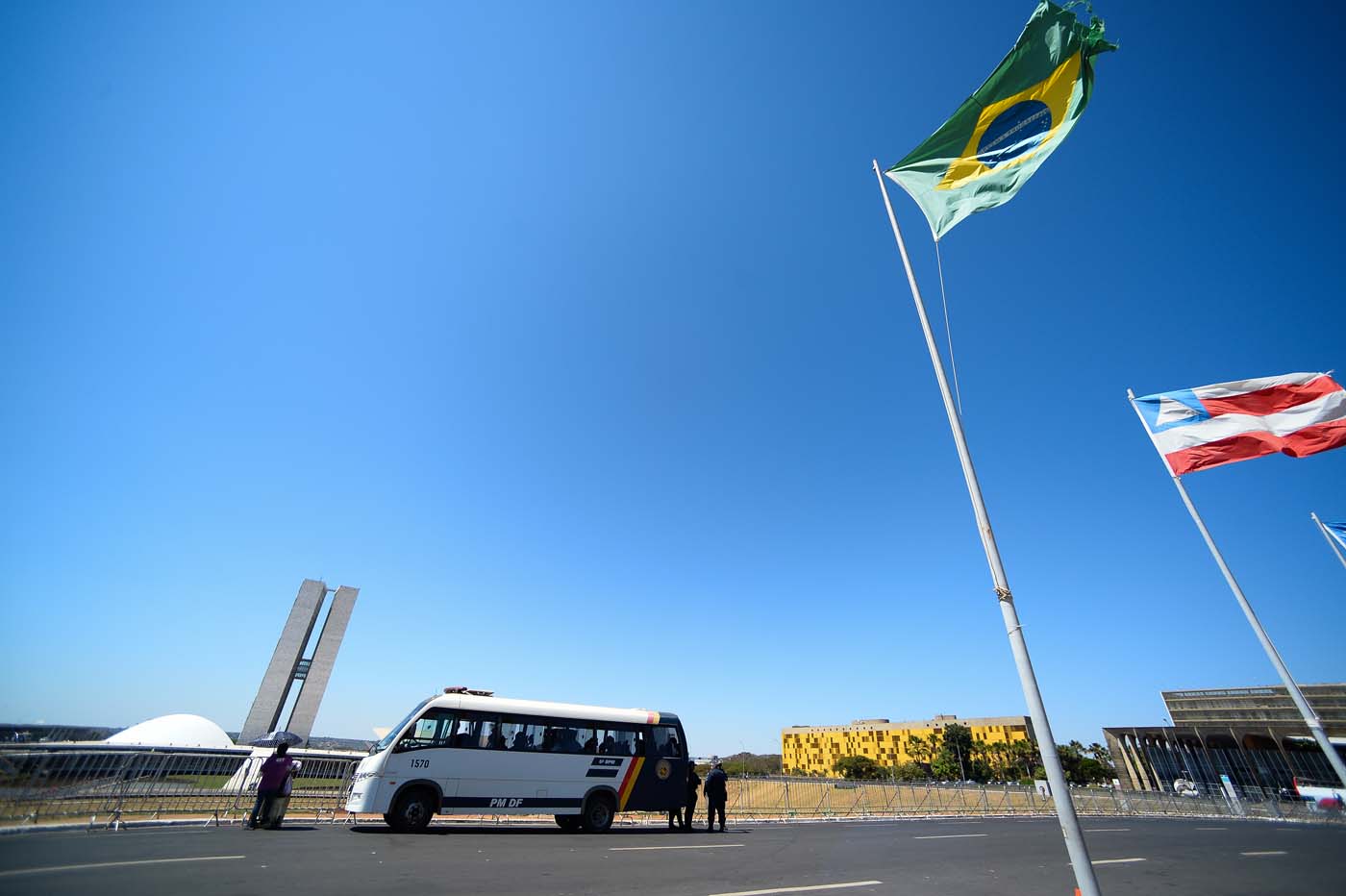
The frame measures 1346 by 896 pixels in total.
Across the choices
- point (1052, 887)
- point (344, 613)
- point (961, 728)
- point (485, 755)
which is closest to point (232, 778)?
point (485, 755)

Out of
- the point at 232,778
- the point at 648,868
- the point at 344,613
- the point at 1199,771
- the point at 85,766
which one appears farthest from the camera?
the point at 344,613

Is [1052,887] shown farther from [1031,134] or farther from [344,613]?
[344,613]

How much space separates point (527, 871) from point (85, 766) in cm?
1155

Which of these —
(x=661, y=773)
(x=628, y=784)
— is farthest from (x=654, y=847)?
(x=661, y=773)

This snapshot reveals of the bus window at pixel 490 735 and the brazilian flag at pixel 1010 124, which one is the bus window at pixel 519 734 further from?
the brazilian flag at pixel 1010 124

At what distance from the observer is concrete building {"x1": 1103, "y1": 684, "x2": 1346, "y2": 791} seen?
5772cm

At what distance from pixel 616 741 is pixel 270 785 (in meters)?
8.69

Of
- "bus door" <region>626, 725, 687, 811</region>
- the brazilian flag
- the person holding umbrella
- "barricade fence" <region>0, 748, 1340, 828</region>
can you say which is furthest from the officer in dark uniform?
the brazilian flag

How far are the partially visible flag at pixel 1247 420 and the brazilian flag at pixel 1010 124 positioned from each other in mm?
7583

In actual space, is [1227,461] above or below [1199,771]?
above

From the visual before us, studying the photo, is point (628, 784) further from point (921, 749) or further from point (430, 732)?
point (921, 749)

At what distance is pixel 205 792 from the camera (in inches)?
563

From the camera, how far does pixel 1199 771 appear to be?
6247cm

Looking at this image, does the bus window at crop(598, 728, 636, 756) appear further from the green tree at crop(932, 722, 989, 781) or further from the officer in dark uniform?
the green tree at crop(932, 722, 989, 781)
